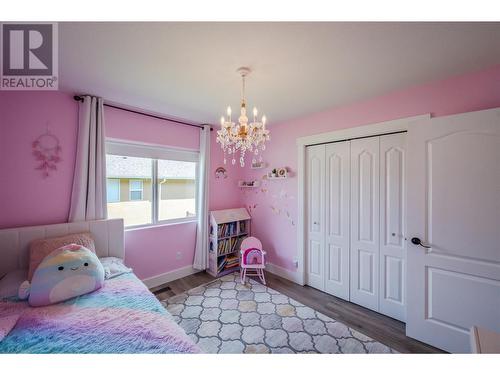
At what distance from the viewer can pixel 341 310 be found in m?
2.27

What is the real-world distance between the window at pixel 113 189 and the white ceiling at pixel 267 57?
100 centimetres

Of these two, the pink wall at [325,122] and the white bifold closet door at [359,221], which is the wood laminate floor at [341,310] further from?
the pink wall at [325,122]

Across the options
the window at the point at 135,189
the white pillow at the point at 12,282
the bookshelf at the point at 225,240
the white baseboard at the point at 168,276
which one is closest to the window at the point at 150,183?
the window at the point at 135,189

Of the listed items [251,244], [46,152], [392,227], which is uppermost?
[46,152]

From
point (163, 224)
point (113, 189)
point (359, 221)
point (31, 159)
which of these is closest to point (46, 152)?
point (31, 159)

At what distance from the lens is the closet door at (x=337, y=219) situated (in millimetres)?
2471

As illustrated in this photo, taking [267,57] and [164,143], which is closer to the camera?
[267,57]

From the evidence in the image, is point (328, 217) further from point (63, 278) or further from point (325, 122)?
point (63, 278)

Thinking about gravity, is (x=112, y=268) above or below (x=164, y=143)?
below

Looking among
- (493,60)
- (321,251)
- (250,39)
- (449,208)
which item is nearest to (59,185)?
(250,39)

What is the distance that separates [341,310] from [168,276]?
2352 millimetres

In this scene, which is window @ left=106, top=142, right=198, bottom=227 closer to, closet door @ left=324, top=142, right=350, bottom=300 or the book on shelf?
the book on shelf
